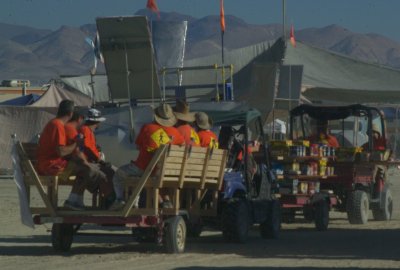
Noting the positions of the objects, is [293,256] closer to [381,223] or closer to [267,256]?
[267,256]

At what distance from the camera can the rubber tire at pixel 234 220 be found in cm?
1680

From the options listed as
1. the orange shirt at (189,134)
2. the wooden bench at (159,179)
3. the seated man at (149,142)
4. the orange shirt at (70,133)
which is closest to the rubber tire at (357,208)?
the wooden bench at (159,179)

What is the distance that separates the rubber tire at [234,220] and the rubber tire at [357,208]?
441 centimetres

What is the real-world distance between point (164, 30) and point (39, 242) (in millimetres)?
11867

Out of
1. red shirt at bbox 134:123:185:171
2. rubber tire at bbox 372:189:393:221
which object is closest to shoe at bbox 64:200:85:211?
red shirt at bbox 134:123:185:171

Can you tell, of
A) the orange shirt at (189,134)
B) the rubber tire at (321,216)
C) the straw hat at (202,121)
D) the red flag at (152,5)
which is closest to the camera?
the orange shirt at (189,134)

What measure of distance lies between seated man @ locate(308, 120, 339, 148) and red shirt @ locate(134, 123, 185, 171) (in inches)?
260

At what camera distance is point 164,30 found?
93.4 feet

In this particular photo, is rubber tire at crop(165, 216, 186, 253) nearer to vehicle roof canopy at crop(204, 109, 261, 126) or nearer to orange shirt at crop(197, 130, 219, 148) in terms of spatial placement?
orange shirt at crop(197, 130, 219, 148)

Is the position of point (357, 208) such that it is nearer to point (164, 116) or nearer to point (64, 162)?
point (164, 116)

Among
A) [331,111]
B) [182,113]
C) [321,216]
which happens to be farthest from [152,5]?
[182,113]

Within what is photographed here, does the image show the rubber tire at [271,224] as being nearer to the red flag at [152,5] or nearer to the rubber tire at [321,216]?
the rubber tire at [321,216]

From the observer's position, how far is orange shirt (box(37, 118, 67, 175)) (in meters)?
15.3

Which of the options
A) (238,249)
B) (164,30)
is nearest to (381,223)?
(238,249)
